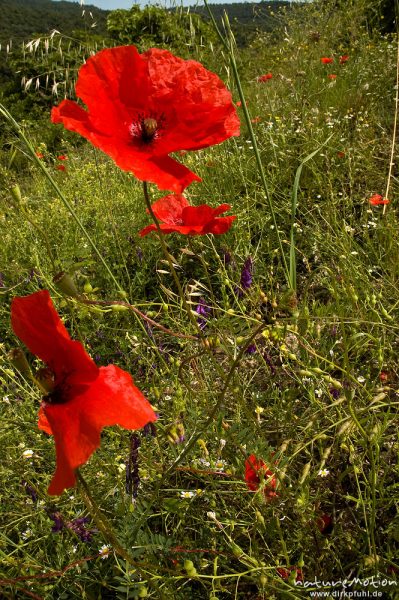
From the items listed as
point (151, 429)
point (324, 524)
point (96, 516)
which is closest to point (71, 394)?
point (96, 516)

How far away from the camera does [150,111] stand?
41.6 inches

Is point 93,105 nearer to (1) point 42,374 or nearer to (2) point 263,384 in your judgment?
(1) point 42,374

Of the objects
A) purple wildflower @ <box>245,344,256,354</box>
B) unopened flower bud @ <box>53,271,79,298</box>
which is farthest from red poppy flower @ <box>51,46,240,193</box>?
purple wildflower @ <box>245,344,256,354</box>

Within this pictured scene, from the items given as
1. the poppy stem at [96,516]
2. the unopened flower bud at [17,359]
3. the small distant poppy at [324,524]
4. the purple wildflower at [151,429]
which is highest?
the unopened flower bud at [17,359]

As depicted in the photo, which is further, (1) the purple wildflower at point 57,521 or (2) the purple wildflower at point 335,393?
(2) the purple wildflower at point 335,393

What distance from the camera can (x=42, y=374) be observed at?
28.6 inches

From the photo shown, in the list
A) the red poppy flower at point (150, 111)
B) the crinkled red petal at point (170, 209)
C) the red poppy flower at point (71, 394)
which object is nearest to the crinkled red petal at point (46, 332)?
the red poppy flower at point (71, 394)

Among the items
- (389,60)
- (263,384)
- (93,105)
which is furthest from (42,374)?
(389,60)

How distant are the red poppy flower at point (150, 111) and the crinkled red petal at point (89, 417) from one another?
358 mm

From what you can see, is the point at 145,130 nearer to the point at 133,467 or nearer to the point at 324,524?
the point at 133,467

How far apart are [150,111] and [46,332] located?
561 millimetres

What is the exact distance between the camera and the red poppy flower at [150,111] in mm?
889

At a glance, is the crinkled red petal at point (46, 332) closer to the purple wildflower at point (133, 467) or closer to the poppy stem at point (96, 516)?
the poppy stem at point (96, 516)

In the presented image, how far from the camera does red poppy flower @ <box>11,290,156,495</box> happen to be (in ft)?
2.13
